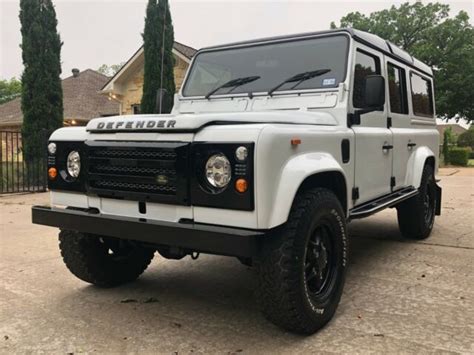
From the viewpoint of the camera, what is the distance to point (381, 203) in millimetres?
3973

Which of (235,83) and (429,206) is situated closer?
(235,83)

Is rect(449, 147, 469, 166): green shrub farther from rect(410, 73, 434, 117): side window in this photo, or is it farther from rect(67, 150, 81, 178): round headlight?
rect(67, 150, 81, 178): round headlight

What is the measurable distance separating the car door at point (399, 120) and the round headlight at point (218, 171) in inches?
96.6

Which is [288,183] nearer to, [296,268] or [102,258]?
[296,268]

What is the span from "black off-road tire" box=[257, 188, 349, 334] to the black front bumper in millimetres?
189

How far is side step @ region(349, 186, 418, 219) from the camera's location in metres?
3.56

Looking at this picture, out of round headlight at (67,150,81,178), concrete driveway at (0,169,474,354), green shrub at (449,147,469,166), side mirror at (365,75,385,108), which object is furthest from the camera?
green shrub at (449,147,469,166)

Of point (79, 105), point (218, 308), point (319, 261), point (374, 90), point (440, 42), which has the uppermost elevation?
point (440, 42)

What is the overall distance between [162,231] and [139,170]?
0.44 meters

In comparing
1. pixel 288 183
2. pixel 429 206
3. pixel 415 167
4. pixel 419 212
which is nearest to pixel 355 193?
pixel 288 183

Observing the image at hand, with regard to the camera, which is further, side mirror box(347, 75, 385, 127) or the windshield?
the windshield

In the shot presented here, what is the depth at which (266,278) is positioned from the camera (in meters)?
2.54

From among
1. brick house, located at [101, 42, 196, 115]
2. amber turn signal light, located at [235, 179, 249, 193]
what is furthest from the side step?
brick house, located at [101, 42, 196, 115]

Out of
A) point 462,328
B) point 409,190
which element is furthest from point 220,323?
point 409,190
